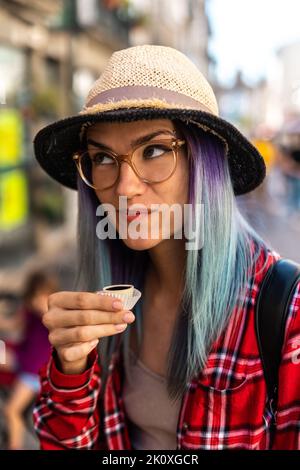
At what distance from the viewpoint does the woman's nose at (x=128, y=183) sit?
3.93 ft

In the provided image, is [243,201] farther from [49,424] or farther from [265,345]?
[49,424]

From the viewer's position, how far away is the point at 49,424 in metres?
1.41

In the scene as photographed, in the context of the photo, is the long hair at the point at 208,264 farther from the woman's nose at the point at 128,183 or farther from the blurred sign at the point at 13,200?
the blurred sign at the point at 13,200

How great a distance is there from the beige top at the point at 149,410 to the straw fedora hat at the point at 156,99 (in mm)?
651

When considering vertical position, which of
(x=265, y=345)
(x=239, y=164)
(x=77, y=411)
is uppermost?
(x=239, y=164)

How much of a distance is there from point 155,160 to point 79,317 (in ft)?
1.40

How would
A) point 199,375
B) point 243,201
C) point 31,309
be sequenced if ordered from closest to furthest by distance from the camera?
point 199,375 → point 243,201 → point 31,309

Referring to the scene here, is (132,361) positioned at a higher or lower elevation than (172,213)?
lower

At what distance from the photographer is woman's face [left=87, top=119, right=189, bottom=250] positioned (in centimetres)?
121

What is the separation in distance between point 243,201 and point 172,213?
41 centimetres

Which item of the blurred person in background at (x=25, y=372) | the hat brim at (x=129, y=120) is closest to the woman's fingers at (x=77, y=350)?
the hat brim at (x=129, y=120)

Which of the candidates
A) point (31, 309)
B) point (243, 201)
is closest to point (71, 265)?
point (31, 309)

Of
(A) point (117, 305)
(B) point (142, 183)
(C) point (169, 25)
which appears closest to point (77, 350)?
(A) point (117, 305)

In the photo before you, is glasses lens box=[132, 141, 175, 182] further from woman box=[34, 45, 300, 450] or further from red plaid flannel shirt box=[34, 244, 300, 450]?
red plaid flannel shirt box=[34, 244, 300, 450]
